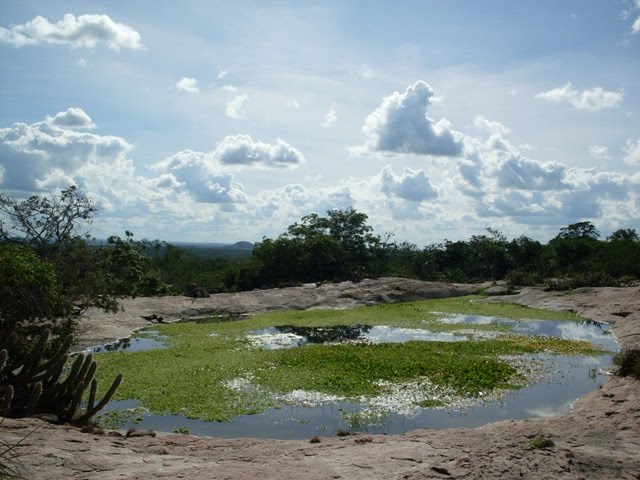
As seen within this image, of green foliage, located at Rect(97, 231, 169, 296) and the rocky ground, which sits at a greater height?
green foliage, located at Rect(97, 231, 169, 296)

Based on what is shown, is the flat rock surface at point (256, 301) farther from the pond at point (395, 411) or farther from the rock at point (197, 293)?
the pond at point (395, 411)

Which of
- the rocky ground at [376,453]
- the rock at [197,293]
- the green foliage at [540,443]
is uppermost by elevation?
the rock at [197,293]

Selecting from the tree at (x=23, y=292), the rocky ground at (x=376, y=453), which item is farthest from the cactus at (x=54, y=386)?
the tree at (x=23, y=292)

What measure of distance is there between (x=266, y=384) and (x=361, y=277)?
115ft

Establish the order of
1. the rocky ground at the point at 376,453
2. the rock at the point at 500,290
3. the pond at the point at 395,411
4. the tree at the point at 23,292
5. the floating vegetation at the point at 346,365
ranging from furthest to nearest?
the rock at the point at 500,290
the tree at the point at 23,292
the floating vegetation at the point at 346,365
the pond at the point at 395,411
the rocky ground at the point at 376,453

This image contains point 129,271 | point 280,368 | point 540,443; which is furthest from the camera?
point 129,271

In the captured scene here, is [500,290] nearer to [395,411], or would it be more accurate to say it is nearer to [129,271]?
[129,271]

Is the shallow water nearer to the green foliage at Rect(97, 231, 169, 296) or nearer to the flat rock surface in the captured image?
the flat rock surface

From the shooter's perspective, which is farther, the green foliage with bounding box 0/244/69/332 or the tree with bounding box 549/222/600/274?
the tree with bounding box 549/222/600/274

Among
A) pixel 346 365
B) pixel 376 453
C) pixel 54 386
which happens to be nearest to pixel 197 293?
pixel 346 365

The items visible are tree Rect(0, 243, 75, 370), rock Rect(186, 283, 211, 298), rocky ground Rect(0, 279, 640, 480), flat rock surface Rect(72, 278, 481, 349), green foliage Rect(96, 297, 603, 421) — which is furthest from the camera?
rock Rect(186, 283, 211, 298)

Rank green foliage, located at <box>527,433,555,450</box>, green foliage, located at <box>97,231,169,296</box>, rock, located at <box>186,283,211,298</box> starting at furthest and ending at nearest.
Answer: rock, located at <box>186,283,211,298</box>, green foliage, located at <box>97,231,169,296</box>, green foliage, located at <box>527,433,555,450</box>

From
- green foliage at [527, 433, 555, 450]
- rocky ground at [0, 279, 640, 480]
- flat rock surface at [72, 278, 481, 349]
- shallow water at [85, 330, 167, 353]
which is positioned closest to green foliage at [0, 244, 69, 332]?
shallow water at [85, 330, 167, 353]

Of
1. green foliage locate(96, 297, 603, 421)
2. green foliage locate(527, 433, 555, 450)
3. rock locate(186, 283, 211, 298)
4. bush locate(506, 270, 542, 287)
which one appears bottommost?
green foliage locate(96, 297, 603, 421)
